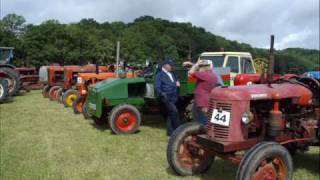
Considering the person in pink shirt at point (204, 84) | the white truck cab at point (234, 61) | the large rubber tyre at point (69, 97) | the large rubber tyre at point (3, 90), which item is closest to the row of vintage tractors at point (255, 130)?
the person in pink shirt at point (204, 84)

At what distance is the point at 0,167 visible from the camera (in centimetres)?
622

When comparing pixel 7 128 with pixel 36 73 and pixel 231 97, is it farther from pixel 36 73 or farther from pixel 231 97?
pixel 36 73

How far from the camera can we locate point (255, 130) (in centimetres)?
534

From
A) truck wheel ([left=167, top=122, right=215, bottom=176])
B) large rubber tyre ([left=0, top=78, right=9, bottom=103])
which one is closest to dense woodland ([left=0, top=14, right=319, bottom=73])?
large rubber tyre ([left=0, top=78, right=9, bottom=103])

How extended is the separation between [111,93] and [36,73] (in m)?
12.6

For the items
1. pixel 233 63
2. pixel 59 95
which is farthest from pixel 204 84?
pixel 59 95

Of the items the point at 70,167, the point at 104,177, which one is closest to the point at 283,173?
the point at 104,177

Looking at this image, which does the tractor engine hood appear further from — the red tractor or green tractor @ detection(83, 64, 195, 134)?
green tractor @ detection(83, 64, 195, 134)

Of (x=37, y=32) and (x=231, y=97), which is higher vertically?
(x=37, y=32)

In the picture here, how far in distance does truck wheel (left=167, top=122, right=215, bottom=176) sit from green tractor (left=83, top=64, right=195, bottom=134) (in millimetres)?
3368

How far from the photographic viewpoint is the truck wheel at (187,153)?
223 inches

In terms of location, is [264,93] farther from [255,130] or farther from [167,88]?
[167,88]

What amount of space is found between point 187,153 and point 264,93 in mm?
1316

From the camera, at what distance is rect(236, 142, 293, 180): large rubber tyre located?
15.3 feet
